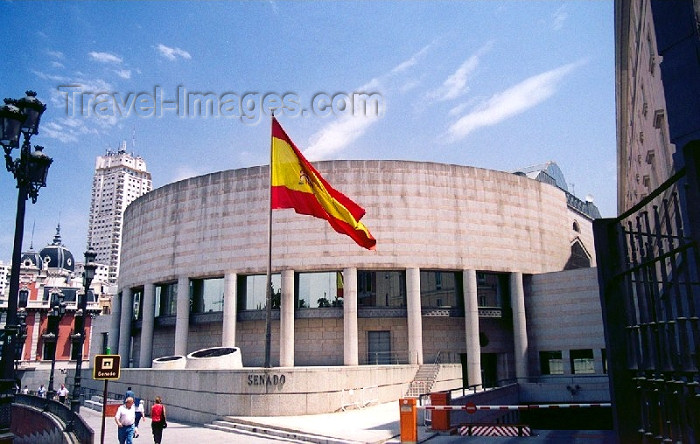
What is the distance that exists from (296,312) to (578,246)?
3051 cm

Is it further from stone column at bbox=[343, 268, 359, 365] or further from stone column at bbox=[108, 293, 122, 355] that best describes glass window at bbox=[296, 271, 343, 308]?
stone column at bbox=[108, 293, 122, 355]

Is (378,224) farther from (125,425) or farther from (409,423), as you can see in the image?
(125,425)

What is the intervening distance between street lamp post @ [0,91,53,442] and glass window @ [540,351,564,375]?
141 feet

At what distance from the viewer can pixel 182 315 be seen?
45.4 m

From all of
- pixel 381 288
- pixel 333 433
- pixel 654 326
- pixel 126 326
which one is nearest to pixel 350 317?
pixel 381 288

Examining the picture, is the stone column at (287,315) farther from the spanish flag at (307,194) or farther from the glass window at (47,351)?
the glass window at (47,351)

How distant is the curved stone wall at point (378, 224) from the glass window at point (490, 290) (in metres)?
3.03

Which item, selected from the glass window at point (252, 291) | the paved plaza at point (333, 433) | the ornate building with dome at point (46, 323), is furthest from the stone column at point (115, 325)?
the paved plaza at point (333, 433)

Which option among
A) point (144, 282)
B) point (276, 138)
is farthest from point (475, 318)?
point (144, 282)

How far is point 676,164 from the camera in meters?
5.25

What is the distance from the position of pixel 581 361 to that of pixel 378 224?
2044 centimetres

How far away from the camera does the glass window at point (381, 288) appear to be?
1754 inches

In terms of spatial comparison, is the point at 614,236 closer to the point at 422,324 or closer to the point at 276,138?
the point at 276,138

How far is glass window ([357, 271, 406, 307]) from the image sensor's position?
44562mm
